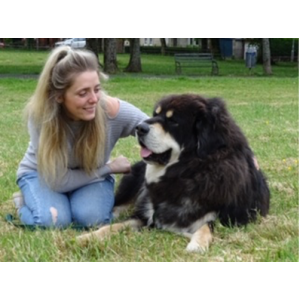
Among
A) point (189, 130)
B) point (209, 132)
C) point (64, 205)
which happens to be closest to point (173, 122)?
point (189, 130)

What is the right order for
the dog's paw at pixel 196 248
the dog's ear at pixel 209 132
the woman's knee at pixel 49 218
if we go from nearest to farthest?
the dog's paw at pixel 196 248
the dog's ear at pixel 209 132
the woman's knee at pixel 49 218

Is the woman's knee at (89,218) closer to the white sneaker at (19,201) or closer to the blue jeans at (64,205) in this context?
the blue jeans at (64,205)

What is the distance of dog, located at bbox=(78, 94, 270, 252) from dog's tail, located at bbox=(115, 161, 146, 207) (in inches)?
25.0

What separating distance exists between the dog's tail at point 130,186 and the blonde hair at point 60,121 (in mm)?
354

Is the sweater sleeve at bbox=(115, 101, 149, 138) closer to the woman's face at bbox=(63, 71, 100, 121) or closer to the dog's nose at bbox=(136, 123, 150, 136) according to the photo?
the woman's face at bbox=(63, 71, 100, 121)

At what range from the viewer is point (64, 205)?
4.69m

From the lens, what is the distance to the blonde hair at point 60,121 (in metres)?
4.38

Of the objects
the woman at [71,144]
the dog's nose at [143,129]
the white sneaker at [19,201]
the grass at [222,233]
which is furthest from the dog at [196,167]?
the white sneaker at [19,201]

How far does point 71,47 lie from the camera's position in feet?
14.7

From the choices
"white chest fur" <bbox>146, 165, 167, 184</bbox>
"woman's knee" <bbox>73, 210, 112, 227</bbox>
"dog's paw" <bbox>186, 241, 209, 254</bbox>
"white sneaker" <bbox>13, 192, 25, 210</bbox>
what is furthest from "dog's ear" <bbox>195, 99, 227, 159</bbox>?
"white sneaker" <bbox>13, 192, 25, 210</bbox>

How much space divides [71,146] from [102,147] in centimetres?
25

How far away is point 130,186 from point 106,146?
42 cm

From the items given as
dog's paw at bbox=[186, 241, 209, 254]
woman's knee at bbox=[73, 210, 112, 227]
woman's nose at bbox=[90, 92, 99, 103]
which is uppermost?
woman's nose at bbox=[90, 92, 99, 103]

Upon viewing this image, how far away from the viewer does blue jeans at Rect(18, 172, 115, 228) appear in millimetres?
4535
